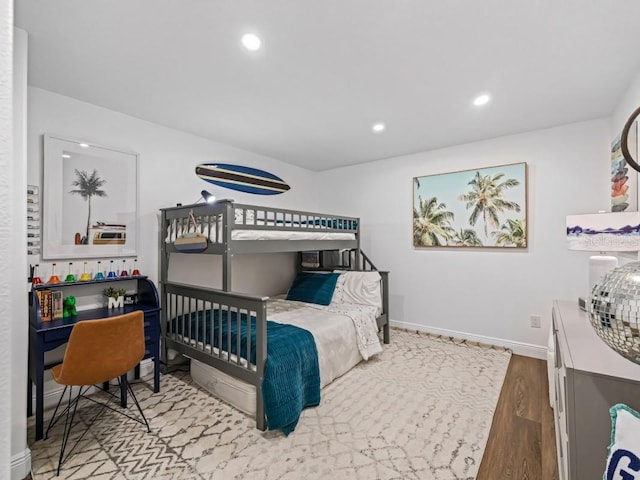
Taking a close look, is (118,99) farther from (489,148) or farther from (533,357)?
(533,357)

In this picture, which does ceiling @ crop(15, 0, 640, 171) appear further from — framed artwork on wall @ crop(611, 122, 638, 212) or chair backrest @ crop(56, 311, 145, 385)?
chair backrest @ crop(56, 311, 145, 385)

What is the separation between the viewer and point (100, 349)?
6.25ft

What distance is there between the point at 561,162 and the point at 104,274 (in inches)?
175

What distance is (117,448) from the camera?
1922 mm

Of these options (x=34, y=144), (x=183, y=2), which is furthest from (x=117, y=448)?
(x=183, y=2)

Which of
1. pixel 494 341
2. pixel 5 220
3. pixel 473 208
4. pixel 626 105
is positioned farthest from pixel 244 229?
pixel 626 105

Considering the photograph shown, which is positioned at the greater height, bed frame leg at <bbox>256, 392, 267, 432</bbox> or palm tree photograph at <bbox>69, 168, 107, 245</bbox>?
palm tree photograph at <bbox>69, 168, 107, 245</bbox>

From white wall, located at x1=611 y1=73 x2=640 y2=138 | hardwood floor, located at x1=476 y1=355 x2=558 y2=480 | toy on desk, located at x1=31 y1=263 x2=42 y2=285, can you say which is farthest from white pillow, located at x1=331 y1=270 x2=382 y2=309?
toy on desk, located at x1=31 y1=263 x2=42 y2=285

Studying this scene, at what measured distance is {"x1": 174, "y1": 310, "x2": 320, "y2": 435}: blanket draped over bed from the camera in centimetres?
207

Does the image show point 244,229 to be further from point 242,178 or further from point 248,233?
point 242,178

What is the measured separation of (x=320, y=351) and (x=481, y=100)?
2463 millimetres

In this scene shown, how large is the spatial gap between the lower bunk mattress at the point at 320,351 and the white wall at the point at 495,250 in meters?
1.08

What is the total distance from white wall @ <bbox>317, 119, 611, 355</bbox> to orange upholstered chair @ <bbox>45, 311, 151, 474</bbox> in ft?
10.3

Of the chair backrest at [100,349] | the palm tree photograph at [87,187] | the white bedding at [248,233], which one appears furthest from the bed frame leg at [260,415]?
the palm tree photograph at [87,187]
